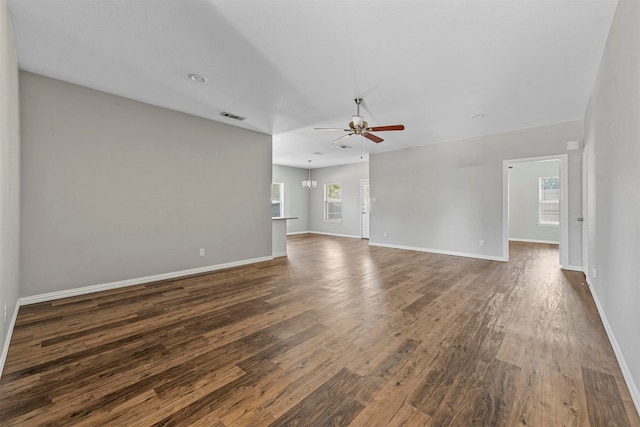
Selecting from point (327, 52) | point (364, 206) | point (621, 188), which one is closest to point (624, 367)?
point (621, 188)

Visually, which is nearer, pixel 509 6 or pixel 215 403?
pixel 215 403

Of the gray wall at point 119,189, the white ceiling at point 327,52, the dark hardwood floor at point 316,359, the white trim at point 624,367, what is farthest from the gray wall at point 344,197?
the white trim at point 624,367

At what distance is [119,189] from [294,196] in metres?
6.94

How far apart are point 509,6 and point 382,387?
2889 mm

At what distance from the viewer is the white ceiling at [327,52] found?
213 centimetres

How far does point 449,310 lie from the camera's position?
296 cm

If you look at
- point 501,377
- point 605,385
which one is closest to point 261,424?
point 501,377

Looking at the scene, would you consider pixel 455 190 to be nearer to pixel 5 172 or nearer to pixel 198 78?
pixel 198 78

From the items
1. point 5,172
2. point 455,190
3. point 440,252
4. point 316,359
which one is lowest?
point 316,359

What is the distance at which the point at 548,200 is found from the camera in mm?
7910

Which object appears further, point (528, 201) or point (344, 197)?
point (344, 197)

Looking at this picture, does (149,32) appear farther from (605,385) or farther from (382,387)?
(605,385)

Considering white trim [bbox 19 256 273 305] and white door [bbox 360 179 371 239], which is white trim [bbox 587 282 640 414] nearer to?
white trim [bbox 19 256 273 305]

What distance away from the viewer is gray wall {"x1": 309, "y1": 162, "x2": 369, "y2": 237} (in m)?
9.56
